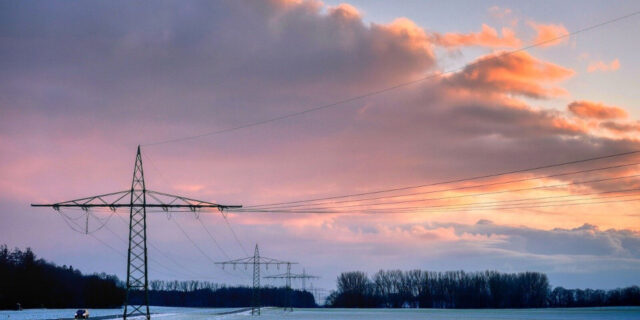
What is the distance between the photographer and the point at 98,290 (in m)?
163

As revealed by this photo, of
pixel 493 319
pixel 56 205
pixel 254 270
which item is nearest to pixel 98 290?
pixel 254 270

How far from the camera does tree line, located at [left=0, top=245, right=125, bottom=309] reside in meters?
142

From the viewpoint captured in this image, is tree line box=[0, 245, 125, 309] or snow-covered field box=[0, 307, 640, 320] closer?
snow-covered field box=[0, 307, 640, 320]

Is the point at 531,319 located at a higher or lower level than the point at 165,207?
lower

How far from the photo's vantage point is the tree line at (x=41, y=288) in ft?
467

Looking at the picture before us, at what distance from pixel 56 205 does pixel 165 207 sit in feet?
29.9

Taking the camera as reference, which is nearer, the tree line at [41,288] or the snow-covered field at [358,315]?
the snow-covered field at [358,315]

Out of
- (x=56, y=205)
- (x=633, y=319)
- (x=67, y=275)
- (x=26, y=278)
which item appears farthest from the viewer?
(x=67, y=275)

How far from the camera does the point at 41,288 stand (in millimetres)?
150000

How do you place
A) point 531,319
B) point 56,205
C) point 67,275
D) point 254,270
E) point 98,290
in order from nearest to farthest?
point 56,205, point 531,319, point 254,270, point 98,290, point 67,275

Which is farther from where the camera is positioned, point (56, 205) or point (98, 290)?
point (98, 290)

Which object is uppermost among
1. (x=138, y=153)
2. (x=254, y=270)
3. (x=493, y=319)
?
(x=138, y=153)

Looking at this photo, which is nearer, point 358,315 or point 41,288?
point 358,315

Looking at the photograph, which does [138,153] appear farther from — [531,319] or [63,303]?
[63,303]
